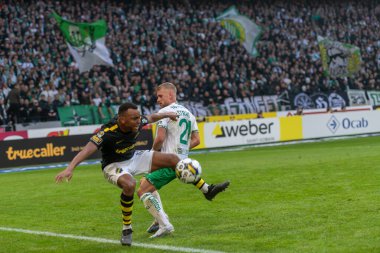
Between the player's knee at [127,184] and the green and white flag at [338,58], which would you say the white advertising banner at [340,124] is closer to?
the green and white flag at [338,58]

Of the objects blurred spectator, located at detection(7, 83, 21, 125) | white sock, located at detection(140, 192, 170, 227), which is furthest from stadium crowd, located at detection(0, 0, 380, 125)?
white sock, located at detection(140, 192, 170, 227)

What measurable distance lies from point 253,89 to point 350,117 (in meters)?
6.47

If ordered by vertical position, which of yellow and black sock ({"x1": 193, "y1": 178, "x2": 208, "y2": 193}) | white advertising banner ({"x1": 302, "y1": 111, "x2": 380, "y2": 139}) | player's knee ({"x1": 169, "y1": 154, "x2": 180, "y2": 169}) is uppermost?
player's knee ({"x1": 169, "y1": 154, "x2": 180, "y2": 169})

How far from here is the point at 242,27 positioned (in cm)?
4341

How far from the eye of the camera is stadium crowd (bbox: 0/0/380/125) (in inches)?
1216

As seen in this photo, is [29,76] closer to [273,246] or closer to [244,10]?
[244,10]

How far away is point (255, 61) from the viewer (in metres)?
41.0

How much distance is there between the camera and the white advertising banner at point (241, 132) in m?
29.3

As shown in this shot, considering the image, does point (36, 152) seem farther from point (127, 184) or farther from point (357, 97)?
point (357, 97)

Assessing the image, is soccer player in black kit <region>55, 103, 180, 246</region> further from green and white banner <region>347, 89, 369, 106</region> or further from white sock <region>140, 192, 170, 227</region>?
green and white banner <region>347, 89, 369, 106</region>

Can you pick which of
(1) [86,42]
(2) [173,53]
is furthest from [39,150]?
(2) [173,53]

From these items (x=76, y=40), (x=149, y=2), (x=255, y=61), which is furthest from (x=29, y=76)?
(x=255, y=61)

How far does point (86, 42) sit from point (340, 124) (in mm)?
13236

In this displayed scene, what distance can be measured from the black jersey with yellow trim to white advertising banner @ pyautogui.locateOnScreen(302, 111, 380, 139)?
937 inches
